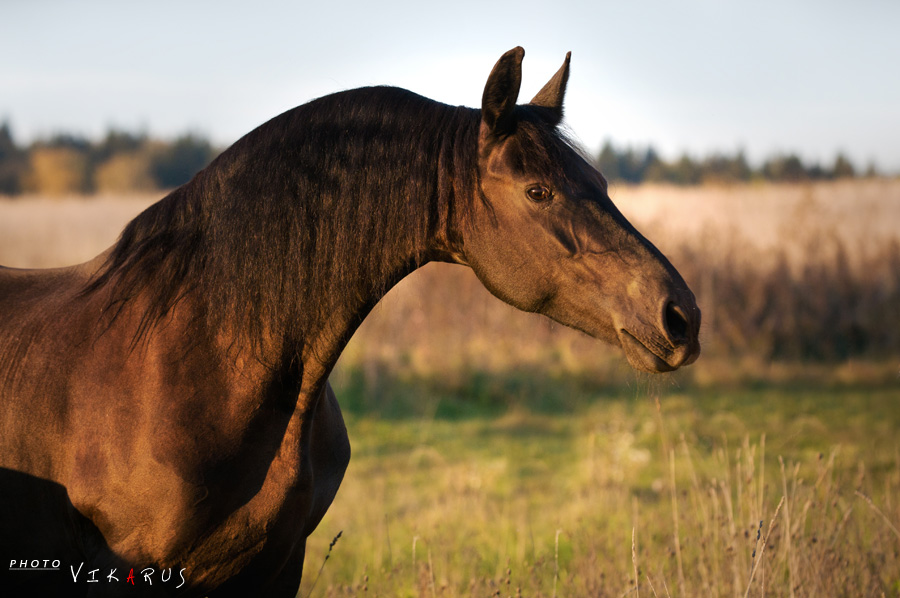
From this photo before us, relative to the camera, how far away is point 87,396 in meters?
2.06

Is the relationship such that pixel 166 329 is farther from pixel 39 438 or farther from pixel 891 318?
pixel 891 318

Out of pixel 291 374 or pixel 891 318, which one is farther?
pixel 891 318

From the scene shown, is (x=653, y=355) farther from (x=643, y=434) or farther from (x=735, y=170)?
(x=735, y=170)

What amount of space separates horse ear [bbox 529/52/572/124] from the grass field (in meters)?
0.83

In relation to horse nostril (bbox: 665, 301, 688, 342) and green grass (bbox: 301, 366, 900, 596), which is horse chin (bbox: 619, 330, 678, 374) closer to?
horse nostril (bbox: 665, 301, 688, 342)

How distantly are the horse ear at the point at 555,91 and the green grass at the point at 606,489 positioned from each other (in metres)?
0.95

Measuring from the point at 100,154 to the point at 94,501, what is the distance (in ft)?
126

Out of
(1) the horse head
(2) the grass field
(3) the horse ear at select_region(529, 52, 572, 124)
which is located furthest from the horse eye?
(2) the grass field

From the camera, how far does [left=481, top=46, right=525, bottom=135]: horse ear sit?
194 cm

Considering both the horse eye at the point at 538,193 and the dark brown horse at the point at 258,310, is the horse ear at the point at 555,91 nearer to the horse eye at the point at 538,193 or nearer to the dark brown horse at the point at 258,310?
the dark brown horse at the point at 258,310

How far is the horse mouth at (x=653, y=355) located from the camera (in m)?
1.87

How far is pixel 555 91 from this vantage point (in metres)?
2.32

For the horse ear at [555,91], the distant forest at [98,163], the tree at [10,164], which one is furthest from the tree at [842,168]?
the tree at [10,164]

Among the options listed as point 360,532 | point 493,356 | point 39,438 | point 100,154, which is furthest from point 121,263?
point 100,154
